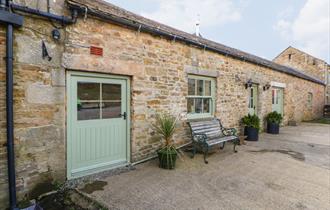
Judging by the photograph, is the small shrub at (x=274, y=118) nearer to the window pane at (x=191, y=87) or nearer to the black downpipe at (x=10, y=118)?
the window pane at (x=191, y=87)

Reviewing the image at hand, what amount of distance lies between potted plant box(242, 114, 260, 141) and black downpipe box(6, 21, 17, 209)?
7183mm

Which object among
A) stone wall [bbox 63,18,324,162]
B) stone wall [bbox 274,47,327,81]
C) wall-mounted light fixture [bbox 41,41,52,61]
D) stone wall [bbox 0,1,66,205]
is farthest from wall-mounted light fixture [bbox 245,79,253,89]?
stone wall [bbox 274,47,327,81]

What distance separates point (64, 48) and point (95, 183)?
7.93 ft

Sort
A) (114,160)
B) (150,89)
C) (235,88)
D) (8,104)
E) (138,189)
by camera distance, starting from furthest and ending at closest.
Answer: (235,88) < (150,89) < (114,160) < (138,189) < (8,104)

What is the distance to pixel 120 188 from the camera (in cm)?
358

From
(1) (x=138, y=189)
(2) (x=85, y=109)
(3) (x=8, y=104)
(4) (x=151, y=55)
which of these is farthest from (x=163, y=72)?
(3) (x=8, y=104)

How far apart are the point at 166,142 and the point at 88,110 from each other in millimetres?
1881

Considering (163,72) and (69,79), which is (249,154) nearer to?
(163,72)

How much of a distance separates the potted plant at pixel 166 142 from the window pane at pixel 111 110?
1040 mm

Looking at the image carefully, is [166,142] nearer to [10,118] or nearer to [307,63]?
[10,118]

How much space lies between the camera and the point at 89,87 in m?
4.04

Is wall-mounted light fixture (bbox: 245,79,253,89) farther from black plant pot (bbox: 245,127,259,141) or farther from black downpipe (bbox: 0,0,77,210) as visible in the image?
black downpipe (bbox: 0,0,77,210)

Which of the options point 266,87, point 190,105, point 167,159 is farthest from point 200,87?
point 266,87

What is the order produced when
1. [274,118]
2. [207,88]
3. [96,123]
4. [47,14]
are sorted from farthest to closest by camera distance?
[274,118] < [207,88] < [96,123] < [47,14]
